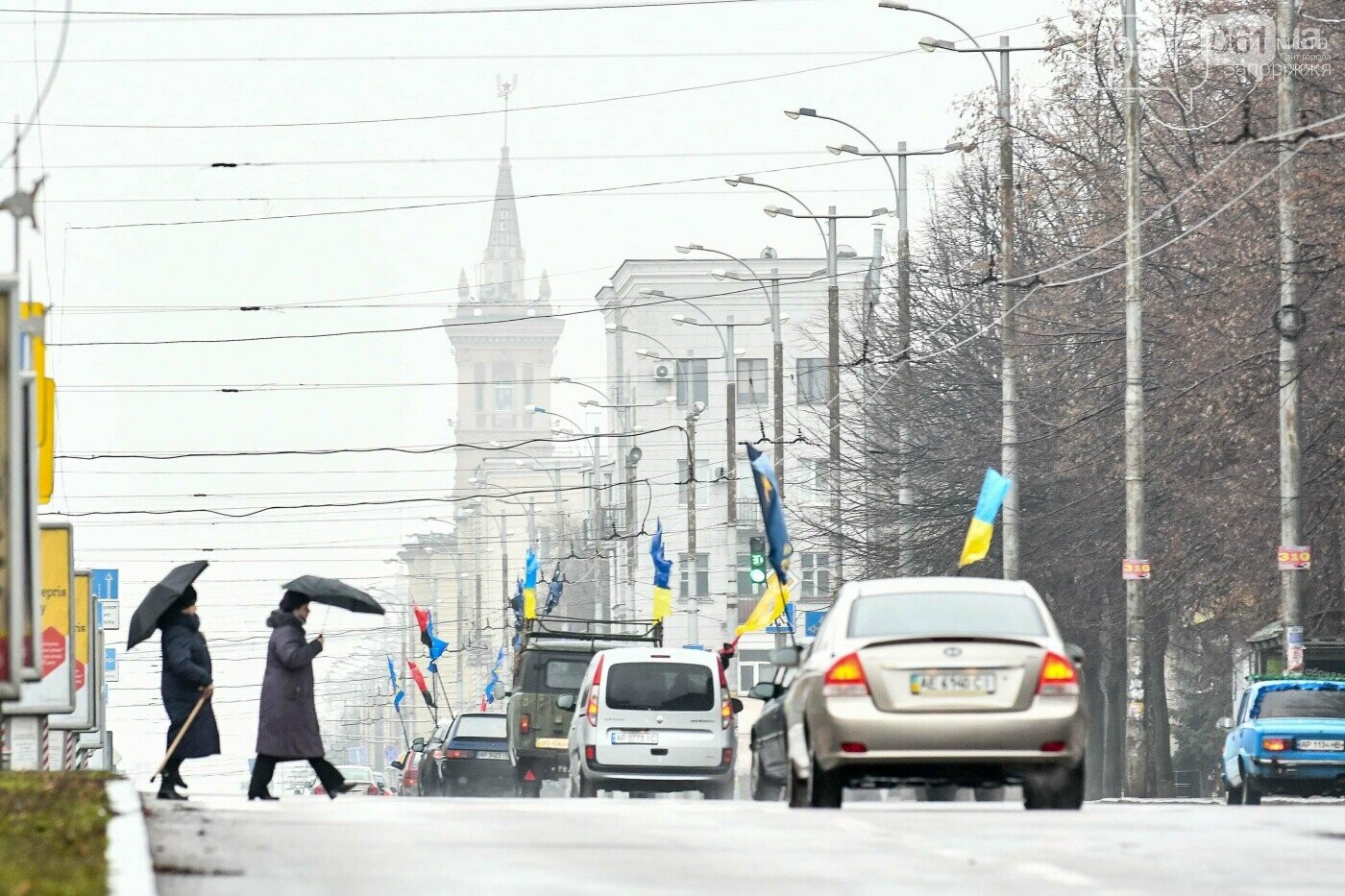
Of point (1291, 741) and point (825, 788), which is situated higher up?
point (825, 788)

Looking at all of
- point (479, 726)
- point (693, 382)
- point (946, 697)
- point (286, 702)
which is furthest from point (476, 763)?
point (693, 382)

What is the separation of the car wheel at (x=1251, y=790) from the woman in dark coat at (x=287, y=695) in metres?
13.8

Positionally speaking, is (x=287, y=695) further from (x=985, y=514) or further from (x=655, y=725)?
(x=985, y=514)

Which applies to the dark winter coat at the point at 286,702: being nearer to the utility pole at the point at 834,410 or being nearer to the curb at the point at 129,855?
the curb at the point at 129,855

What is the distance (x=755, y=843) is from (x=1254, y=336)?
26.5 m

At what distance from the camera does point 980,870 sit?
11414 mm

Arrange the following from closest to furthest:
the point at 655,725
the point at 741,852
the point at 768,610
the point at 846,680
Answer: the point at 741,852
the point at 846,680
the point at 655,725
the point at 768,610

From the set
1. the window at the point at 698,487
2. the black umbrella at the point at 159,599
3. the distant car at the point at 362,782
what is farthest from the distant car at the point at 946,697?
the window at the point at 698,487

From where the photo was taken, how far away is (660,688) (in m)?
29.8

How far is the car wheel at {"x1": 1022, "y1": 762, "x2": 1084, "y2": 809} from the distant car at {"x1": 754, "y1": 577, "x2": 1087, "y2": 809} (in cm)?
3

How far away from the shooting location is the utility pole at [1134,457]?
36625mm

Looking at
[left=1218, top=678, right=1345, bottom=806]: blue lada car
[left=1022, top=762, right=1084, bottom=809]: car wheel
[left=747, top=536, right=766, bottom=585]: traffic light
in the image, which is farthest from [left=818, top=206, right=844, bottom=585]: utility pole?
[left=1022, top=762, right=1084, bottom=809]: car wheel

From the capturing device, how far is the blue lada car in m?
31.7

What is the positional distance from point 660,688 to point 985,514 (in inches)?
424
